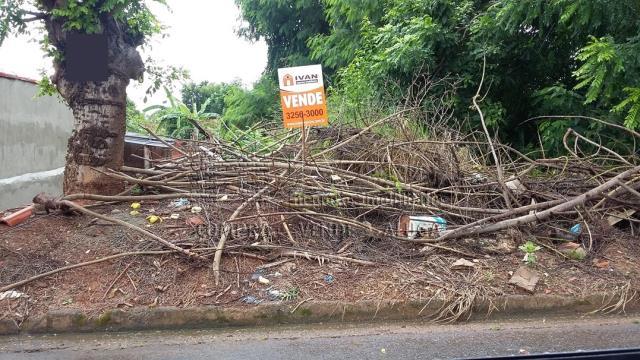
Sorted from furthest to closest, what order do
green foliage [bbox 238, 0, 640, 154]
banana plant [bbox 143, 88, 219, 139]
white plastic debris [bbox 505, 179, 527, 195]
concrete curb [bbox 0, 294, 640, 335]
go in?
banana plant [bbox 143, 88, 219, 139] → green foliage [bbox 238, 0, 640, 154] → white plastic debris [bbox 505, 179, 527, 195] → concrete curb [bbox 0, 294, 640, 335]

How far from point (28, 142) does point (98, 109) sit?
428 cm

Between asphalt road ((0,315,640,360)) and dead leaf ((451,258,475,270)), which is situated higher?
dead leaf ((451,258,475,270))

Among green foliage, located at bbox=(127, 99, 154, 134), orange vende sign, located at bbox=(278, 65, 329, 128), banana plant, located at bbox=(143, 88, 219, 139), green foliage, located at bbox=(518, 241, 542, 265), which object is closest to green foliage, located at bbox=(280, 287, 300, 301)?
orange vende sign, located at bbox=(278, 65, 329, 128)

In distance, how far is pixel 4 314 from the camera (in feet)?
12.8

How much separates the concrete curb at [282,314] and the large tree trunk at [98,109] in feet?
6.43

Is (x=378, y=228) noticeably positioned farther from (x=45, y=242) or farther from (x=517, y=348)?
(x=45, y=242)

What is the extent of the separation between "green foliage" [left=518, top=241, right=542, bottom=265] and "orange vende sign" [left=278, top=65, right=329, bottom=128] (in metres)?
2.37

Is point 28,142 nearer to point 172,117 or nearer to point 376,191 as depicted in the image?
point 172,117

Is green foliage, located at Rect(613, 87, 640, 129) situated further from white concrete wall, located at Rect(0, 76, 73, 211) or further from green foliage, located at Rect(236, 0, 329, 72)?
green foliage, located at Rect(236, 0, 329, 72)

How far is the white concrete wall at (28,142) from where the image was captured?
816cm

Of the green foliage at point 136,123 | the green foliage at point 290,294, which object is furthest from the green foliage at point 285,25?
the green foliage at point 290,294

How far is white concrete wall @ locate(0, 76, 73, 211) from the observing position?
816 centimetres

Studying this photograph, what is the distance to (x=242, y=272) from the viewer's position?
4516 millimetres

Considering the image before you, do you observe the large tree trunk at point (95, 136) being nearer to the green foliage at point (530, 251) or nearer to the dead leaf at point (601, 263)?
the green foliage at point (530, 251)
